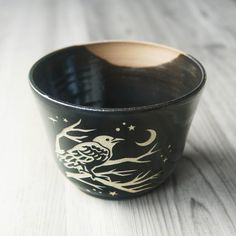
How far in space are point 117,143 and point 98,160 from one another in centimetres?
3

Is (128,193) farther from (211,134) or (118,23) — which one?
(118,23)

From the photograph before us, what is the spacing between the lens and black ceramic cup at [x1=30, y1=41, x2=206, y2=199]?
0.31m

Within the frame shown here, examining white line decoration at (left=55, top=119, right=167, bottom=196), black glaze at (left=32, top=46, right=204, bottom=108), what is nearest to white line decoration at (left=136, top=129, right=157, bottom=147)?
white line decoration at (left=55, top=119, right=167, bottom=196)

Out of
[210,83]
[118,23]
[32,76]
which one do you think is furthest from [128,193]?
[118,23]

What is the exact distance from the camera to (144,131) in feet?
1.04

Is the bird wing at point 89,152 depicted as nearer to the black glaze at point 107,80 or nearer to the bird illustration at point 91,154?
the bird illustration at point 91,154

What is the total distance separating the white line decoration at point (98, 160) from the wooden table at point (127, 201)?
0.11 ft

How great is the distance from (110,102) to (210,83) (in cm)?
21

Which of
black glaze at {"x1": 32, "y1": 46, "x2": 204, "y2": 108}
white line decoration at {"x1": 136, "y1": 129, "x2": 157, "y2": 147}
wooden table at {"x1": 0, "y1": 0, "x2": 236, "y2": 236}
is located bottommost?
wooden table at {"x1": 0, "y1": 0, "x2": 236, "y2": 236}

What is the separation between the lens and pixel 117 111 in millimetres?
300

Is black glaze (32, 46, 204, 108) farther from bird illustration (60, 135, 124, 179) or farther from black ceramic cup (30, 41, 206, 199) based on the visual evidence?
bird illustration (60, 135, 124, 179)

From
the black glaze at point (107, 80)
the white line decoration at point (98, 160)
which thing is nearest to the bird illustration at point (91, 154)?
the white line decoration at point (98, 160)

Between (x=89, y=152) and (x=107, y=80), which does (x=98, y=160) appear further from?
(x=107, y=80)

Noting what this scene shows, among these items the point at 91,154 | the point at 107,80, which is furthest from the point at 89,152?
the point at 107,80
